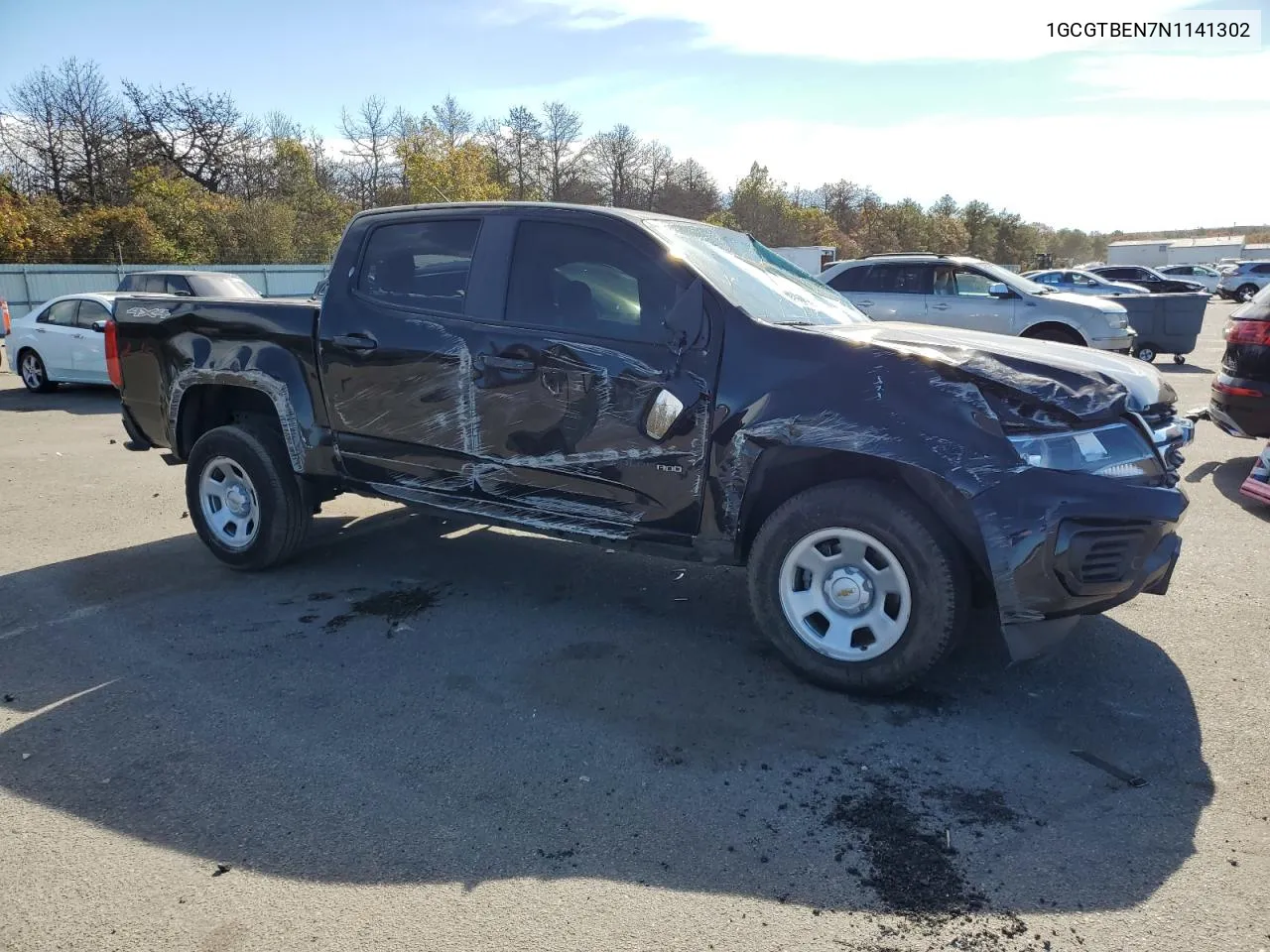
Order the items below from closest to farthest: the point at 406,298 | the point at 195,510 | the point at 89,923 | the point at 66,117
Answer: the point at 89,923
the point at 406,298
the point at 195,510
the point at 66,117

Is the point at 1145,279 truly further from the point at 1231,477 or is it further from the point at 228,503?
the point at 228,503

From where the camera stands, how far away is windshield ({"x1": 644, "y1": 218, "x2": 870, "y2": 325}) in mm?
4191

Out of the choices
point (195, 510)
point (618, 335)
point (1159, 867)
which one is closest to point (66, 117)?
point (195, 510)

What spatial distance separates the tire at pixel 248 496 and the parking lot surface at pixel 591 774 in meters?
0.22

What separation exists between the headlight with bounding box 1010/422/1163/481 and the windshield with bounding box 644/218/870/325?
127 centimetres

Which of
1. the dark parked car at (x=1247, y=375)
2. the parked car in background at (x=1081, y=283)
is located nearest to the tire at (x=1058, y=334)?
the dark parked car at (x=1247, y=375)

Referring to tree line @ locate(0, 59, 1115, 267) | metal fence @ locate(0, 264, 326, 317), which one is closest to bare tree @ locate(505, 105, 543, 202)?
tree line @ locate(0, 59, 1115, 267)

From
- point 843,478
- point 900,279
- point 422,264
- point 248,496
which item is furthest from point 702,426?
point 900,279

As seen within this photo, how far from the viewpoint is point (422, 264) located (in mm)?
4887

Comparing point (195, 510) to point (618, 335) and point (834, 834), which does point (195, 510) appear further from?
point (834, 834)

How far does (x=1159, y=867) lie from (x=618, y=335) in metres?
2.88

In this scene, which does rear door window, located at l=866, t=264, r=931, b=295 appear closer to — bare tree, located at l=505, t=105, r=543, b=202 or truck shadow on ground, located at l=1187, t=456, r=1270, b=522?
truck shadow on ground, located at l=1187, t=456, r=1270, b=522

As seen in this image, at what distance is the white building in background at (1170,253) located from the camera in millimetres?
63562

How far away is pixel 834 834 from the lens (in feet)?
9.56
